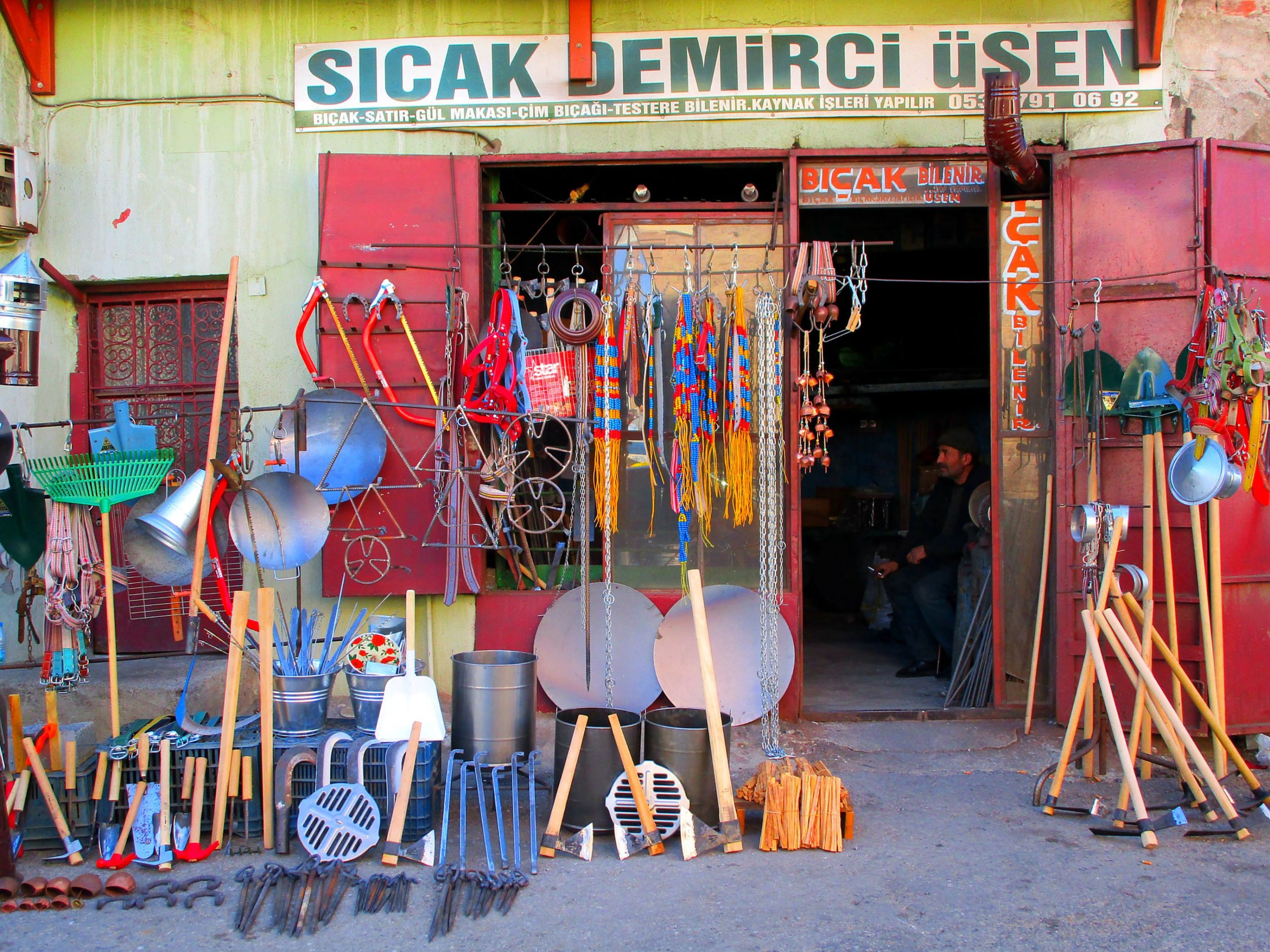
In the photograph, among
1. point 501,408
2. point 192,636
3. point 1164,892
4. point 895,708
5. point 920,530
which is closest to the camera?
point 1164,892

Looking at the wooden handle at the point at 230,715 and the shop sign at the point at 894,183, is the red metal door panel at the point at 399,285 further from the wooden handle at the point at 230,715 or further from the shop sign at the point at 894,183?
the shop sign at the point at 894,183

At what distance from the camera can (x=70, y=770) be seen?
3.95 meters

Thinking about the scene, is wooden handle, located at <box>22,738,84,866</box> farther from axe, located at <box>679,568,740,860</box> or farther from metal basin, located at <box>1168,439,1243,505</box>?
metal basin, located at <box>1168,439,1243,505</box>

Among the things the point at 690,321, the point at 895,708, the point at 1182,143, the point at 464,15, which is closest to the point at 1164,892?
the point at 895,708

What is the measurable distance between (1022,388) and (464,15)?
3.91 m

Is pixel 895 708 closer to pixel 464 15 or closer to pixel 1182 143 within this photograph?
pixel 1182 143

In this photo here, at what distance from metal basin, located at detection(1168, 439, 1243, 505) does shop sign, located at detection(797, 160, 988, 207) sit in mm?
1905

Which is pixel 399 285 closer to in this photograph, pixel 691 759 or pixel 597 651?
pixel 597 651

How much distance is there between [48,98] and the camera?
5949 mm

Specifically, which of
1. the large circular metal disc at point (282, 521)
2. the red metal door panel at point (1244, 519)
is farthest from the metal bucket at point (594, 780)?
the red metal door panel at point (1244, 519)

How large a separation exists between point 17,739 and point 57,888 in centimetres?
75

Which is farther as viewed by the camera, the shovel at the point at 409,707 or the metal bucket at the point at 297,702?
the metal bucket at the point at 297,702

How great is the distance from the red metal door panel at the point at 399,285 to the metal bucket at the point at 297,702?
135cm

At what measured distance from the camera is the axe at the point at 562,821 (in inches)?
155
